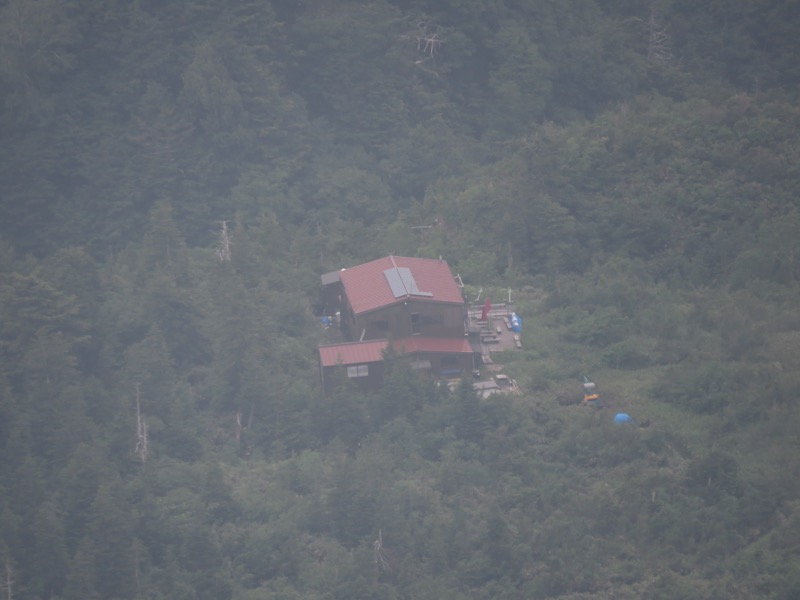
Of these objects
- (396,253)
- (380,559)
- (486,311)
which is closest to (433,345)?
(486,311)

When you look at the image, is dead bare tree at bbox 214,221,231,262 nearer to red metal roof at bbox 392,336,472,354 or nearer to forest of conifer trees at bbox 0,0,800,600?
forest of conifer trees at bbox 0,0,800,600

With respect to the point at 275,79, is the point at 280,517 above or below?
below

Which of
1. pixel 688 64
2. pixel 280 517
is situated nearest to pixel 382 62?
pixel 688 64

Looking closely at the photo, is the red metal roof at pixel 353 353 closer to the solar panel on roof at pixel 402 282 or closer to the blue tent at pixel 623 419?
the solar panel on roof at pixel 402 282

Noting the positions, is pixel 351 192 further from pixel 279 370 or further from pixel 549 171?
pixel 279 370

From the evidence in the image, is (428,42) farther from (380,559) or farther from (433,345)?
(380,559)

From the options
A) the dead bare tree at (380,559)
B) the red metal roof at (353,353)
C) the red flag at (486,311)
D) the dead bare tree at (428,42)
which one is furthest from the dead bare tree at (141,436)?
the dead bare tree at (428,42)

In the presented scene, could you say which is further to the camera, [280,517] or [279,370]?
[279,370]
